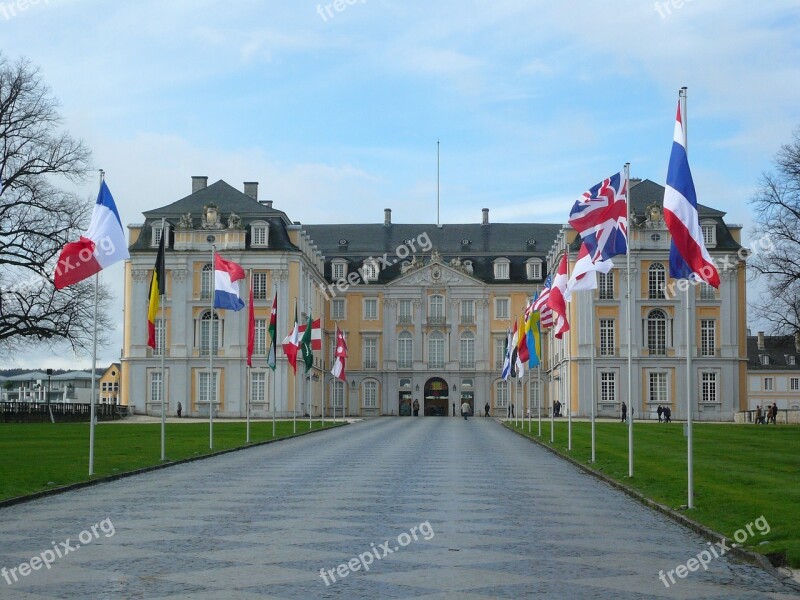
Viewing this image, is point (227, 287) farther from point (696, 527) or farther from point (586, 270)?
point (696, 527)

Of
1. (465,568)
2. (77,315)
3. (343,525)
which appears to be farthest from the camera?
(77,315)

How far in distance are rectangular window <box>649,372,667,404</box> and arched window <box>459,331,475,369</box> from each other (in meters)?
22.4

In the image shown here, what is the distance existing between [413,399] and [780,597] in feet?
319

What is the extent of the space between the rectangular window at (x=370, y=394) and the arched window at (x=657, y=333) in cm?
2880

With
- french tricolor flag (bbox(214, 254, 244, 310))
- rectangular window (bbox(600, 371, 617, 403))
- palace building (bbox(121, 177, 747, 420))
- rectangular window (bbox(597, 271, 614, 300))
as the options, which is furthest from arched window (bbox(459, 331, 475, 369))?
french tricolor flag (bbox(214, 254, 244, 310))

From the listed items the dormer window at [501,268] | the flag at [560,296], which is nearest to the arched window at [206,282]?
the dormer window at [501,268]

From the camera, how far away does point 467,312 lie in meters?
108

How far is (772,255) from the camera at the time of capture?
180 ft

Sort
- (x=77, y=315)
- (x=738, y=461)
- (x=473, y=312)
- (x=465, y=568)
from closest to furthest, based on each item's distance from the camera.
→ (x=465, y=568) → (x=738, y=461) → (x=77, y=315) → (x=473, y=312)

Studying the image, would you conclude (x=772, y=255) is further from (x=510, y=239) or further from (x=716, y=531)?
(x=510, y=239)

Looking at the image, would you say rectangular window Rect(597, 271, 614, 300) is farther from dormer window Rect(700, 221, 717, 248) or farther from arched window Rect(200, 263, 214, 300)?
arched window Rect(200, 263, 214, 300)

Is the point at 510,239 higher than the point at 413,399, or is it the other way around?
the point at 510,239

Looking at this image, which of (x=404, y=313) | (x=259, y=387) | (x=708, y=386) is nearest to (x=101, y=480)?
(x=259, y=387)

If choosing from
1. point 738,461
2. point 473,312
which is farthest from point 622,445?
point 473,312
